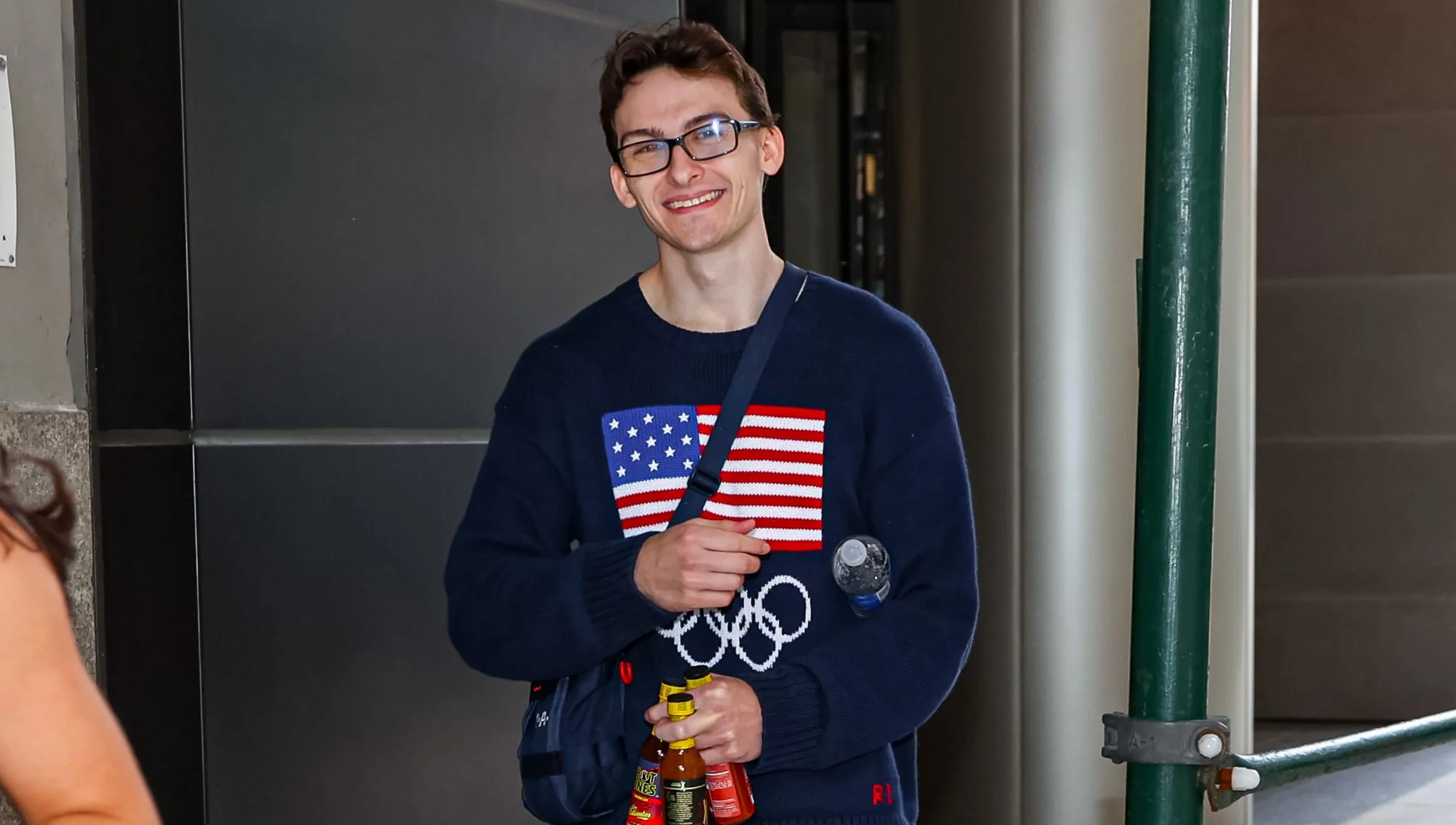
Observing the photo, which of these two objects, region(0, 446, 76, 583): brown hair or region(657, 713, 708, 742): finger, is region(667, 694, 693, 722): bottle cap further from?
region(0, 446, 76, 583): brown hair

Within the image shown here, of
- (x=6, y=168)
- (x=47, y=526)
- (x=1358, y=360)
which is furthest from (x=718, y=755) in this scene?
(x=1358, y=360)

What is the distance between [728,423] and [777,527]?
160 millimetres

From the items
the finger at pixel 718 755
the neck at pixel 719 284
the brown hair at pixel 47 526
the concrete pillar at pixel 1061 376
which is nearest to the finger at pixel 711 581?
the finger at pixel 718 755

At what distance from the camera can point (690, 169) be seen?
2.16 m

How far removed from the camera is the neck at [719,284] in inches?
86.4

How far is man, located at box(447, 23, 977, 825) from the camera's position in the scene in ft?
6.89

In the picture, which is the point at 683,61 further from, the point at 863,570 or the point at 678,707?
the point at 678,707

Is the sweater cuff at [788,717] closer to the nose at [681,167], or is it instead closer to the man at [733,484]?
the man at [733,484]

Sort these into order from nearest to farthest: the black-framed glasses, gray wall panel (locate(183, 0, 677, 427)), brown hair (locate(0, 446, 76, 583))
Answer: brown hair (locate(0, 446, 76, 583))
the black-framed glasses
gray wall panel (locate(183, 0, 677, 427))

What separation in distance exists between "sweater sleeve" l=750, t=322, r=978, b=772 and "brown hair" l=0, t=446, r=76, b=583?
3.27ft

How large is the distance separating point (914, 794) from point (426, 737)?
187 centimetres

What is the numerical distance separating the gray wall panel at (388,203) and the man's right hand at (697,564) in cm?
175

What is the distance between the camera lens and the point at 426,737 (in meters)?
3.83

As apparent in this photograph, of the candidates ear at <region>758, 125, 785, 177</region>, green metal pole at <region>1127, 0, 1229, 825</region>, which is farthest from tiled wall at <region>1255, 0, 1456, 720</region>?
green metal pole at <region>1127, 0, 1229, 825</region>
